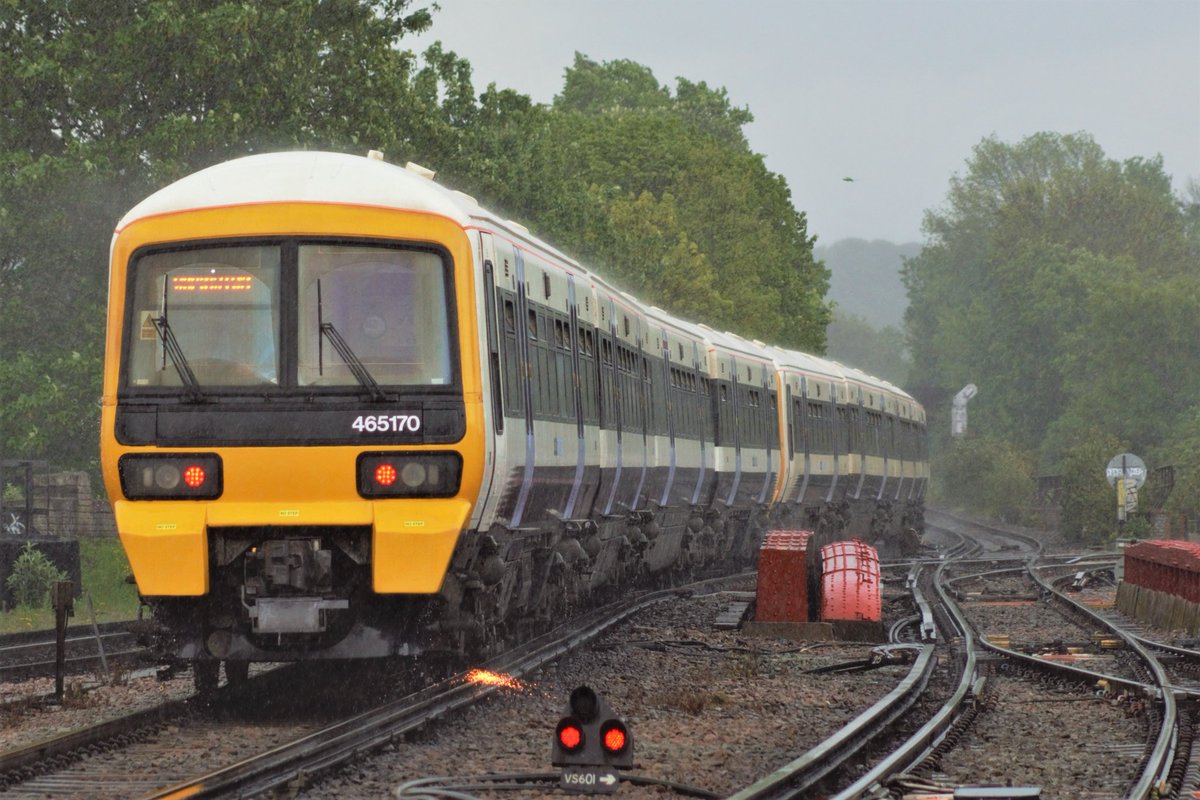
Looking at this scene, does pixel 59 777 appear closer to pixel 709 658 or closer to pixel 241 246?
pixel 241 246

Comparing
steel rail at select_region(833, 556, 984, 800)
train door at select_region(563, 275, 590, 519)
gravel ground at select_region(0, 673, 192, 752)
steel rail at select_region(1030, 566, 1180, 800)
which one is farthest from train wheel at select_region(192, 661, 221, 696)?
steel rail at select_region(1030, 566, 1180, 800)

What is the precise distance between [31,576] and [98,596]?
2633mm

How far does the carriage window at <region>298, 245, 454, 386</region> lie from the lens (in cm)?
1192

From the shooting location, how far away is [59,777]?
9664mm

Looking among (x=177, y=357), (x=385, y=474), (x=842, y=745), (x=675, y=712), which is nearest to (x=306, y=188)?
(x=177, y=357)

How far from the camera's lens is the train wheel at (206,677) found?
12883 millimetres

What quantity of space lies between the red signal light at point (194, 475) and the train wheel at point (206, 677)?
1.65 meters

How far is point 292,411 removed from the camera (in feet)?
38.7

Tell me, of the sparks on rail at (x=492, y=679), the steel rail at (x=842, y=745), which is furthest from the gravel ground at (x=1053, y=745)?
the sparks on rail at (x=492, y=679)

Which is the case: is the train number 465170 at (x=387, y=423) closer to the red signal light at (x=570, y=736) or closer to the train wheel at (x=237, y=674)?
the train wheel at (x=237, y=674)

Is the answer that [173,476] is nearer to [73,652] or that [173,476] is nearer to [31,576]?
[73,652]

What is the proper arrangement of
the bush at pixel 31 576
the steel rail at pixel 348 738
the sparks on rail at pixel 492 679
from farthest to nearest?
the bush at pixel 31 576
the sparks on rail at pixel 492 679
the steel rail at pixel 348 738

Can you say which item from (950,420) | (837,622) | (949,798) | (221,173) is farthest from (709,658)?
(950,420)

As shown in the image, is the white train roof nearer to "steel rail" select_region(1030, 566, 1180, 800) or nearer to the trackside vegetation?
"steel rail" select_region(1030, 566, 1180, 800)
